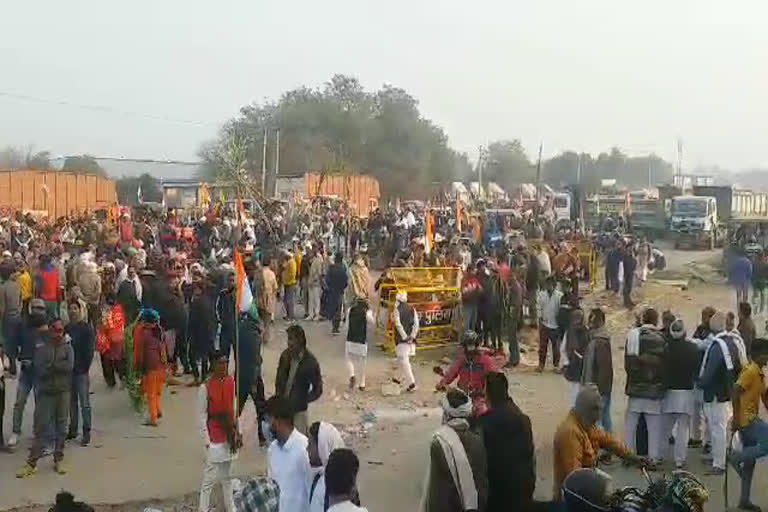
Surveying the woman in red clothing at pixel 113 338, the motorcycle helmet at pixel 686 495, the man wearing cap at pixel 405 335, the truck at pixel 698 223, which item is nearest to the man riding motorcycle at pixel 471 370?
the motorcycle helmet at pixel 686 495

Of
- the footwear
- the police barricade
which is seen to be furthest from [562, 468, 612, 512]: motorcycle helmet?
the police barricade

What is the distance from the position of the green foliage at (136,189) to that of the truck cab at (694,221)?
3348cm

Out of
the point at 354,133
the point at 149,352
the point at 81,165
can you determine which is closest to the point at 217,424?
the point at 149,352

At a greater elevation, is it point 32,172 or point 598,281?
point 32,172

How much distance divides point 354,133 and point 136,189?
59.4 ft

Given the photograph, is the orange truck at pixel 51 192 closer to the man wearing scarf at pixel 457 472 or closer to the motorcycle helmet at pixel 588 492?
the man wearing scarf at pixel 457 472

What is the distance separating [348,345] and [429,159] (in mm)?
62444

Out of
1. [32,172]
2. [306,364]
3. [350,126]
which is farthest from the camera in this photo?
[350,126]

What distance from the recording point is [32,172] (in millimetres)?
42406

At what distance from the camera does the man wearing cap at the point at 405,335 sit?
1418 cm

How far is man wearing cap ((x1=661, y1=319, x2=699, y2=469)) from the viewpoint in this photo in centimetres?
959

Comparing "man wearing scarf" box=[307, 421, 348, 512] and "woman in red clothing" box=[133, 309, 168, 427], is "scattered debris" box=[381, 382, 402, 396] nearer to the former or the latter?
"woman in red clothing" box=[133, 309, 168, 427]

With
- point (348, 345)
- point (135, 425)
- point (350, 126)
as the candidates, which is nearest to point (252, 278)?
point (348, 345)

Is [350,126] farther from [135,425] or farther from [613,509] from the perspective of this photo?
[613,509]
